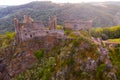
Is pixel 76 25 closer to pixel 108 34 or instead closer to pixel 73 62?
pixel 73 62

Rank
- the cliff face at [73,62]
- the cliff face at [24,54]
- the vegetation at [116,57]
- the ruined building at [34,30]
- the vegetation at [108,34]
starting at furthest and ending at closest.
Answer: the vegetation at [108,34] < the ruined building at [34,30] < the cliff face at [24,54] < the vegetation at [116,57] < the cliff face at [73,62]

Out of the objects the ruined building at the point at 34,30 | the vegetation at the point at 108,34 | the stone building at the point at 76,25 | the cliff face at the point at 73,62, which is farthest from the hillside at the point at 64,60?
the vegetation at the point at 108,34

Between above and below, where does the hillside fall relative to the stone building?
below

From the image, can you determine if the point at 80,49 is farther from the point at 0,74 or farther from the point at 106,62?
the point at 0,74

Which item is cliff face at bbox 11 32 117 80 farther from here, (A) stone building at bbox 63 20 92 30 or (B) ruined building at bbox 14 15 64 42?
(A) stone building at bbox 63 20 92 30

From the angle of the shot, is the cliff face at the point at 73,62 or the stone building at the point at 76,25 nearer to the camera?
the cliff face at the point at 73,62

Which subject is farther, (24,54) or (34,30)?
(24,54)

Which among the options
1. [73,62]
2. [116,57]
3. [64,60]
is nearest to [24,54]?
[64,60]

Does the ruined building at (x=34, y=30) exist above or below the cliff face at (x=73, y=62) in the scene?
above

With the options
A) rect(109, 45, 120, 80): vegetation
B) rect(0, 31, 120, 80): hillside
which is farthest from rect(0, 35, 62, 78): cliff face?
rect(109, 45, 120, 80): vegetation

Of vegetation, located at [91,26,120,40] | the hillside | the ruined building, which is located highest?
the ruined building

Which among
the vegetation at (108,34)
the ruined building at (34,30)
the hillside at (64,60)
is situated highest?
the ruined building at (34,30)

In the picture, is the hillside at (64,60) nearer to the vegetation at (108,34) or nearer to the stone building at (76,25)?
the stone building at (76,25)

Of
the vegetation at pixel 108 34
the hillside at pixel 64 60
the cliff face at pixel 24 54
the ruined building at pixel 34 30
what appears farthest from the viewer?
the vegetation at pixel 108 34
